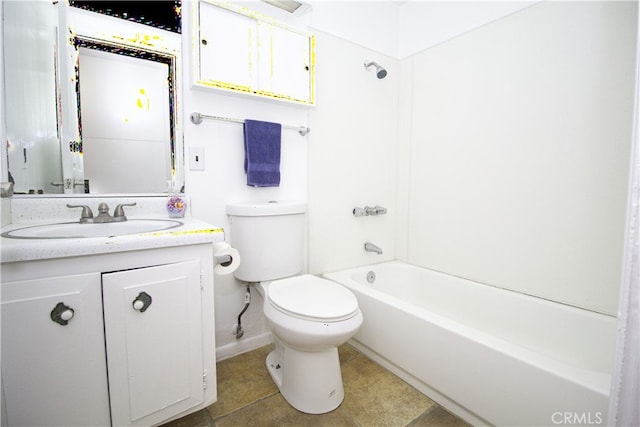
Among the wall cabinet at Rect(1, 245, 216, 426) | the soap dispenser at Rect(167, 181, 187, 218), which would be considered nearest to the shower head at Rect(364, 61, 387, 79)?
the soap dispenser at Rect(167, 181, 187, 218)

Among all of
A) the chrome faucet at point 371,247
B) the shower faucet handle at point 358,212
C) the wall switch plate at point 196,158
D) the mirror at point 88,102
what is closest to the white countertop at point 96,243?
the mirror at point 88,102

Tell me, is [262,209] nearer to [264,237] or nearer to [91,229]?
[264,237]

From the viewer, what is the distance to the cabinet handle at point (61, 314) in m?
0.82

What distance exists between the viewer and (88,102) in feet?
4.17

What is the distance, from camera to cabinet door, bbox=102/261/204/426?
3.00 ft

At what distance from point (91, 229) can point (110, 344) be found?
46cm

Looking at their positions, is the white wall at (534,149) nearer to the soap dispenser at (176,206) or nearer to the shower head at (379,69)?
the shower head at (379,69)

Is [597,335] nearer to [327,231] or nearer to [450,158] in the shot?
[450,158]

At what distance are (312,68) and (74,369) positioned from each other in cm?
168

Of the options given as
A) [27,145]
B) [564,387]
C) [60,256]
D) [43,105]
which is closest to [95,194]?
[27,145]

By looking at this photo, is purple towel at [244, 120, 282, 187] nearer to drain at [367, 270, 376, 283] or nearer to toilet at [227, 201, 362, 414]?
toilet at [227, 201, 362, 414]

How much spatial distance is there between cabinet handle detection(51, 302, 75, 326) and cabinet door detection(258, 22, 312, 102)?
1.25 metres

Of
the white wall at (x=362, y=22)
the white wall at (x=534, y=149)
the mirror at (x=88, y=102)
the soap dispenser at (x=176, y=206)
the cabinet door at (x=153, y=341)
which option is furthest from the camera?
the white wall at (x=362, y=22)

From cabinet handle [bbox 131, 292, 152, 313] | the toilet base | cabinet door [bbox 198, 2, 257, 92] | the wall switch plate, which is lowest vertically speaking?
the toilet base
